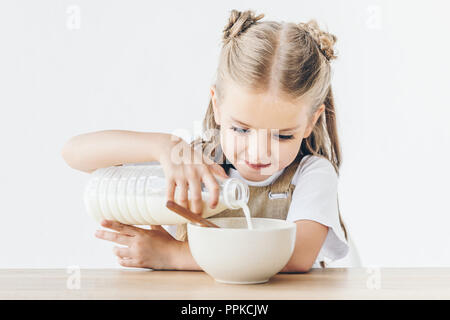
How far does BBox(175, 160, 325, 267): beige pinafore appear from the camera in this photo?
3.51ft

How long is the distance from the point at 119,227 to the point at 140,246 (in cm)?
5

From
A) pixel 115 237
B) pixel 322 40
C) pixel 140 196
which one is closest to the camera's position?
pixel 140 196

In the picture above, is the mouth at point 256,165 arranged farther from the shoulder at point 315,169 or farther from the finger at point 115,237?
the finger at point 115,237

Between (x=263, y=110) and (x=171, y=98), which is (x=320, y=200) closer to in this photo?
(x=263, y=110)

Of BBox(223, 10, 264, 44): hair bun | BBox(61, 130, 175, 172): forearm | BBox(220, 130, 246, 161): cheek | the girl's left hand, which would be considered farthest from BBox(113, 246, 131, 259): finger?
BBox(223, 10, 264, 44): hair bun

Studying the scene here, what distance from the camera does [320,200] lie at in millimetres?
955

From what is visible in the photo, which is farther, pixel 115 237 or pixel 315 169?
pixel 315 169

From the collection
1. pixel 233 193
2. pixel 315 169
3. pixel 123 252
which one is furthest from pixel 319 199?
pixel 123 252

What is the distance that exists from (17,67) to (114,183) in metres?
1.43

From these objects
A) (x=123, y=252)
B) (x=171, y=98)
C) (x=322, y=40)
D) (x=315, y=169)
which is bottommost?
(x=123, y=252)

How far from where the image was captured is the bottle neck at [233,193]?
743 millimetres

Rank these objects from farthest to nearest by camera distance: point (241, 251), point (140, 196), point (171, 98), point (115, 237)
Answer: point (171, 98) → point (115, 237) → point (140, 196) → point (241, 251)
